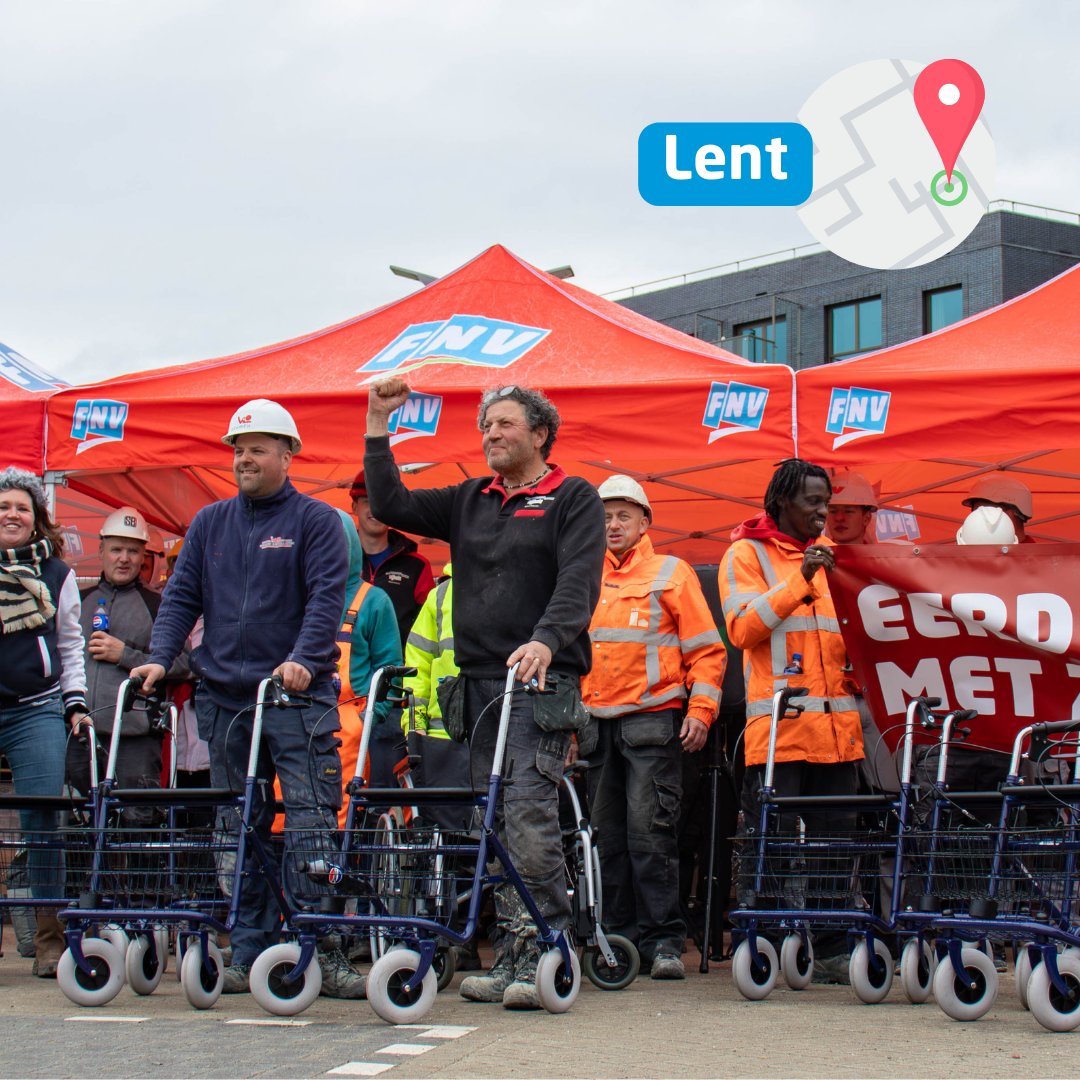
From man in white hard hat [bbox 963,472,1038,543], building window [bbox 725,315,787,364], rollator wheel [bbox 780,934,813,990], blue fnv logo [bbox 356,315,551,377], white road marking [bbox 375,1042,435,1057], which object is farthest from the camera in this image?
building window [bbox 725,315,787,364]

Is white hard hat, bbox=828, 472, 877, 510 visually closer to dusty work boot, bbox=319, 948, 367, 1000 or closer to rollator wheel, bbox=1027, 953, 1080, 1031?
rollator wheel, bbox=1027, 953, 1080, 1031

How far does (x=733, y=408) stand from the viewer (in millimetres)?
7789

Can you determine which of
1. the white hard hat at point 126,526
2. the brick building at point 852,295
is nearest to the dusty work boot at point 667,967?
the white hard hat at point 126,526

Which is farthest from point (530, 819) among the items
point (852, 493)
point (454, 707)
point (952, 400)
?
point (852, 493)

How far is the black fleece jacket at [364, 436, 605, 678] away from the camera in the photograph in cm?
567

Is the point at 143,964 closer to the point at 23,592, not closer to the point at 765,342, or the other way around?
the point at 23,592

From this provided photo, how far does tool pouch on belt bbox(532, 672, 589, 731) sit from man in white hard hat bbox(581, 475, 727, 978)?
1.29m

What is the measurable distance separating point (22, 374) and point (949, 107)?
929 centimetres

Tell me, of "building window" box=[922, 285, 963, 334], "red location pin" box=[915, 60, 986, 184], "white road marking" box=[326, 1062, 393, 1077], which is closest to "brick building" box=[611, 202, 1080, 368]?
"building window" box=[922, 285, 963, 334]

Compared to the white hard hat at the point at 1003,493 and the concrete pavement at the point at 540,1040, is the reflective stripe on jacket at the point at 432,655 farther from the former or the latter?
the white hard hat at the point at 1003,493

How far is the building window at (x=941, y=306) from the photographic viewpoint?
4488cm

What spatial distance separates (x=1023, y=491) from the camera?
25.8ft

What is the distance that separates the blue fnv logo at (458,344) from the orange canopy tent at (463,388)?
1cm

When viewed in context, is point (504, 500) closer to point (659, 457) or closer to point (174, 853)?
point (174, 853)
